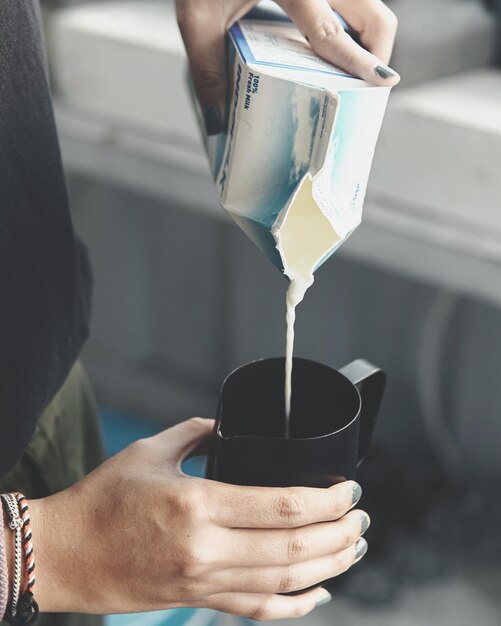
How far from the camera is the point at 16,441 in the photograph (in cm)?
56

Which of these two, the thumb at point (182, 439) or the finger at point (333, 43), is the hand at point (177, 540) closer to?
the thumb at point (182, 439)

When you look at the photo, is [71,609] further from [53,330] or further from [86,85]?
[86,85]

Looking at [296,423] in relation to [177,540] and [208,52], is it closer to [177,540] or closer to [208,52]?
[177,540]

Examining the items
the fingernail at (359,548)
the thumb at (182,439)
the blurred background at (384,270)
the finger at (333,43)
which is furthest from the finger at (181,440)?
the blurred background at (384,270)

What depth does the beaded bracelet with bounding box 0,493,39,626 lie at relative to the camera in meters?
0.49

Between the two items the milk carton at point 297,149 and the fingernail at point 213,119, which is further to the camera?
the fingernail at point 213,119

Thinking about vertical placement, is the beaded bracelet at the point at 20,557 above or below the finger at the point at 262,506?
below

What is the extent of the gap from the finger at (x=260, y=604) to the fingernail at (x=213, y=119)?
30cm

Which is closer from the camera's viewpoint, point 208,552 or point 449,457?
point 208,552

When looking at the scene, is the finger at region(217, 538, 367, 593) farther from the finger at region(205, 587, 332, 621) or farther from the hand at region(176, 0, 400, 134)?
the hand at region(176, 0, 400, 134)

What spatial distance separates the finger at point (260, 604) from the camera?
52 centimetres

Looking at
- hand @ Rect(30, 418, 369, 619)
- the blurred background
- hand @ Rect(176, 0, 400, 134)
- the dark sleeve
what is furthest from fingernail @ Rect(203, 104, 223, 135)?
the blurred background

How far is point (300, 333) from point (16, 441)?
33.3 inches

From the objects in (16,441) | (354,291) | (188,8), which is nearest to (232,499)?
(16,441)
